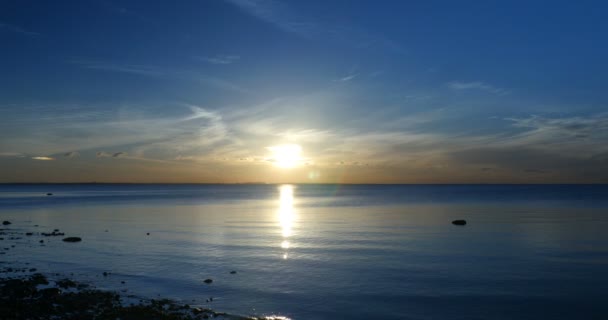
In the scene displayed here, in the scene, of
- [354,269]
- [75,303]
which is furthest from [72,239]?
[354,269]

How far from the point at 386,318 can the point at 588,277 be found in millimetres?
19825

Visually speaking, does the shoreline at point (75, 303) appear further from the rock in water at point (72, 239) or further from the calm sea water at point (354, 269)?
the rock in water at point (72, 239)

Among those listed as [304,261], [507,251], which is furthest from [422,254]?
[304,261]

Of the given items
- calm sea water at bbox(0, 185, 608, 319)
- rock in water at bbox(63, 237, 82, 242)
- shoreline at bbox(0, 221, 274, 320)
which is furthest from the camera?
rock in water at bbox(63, 237, 82, 242)

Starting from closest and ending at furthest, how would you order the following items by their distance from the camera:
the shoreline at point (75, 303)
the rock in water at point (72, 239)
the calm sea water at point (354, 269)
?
the shoreline at point (75, 303)
the calm sea water at point (354, 269)
the rock in water at point (72, 239)

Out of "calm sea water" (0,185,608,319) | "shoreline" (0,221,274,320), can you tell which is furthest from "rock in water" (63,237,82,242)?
"shoreline" (0,221,274,320)

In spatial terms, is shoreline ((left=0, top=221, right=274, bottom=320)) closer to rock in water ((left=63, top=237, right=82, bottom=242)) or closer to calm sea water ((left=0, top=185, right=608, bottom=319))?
calm sea water ((left=0, top=185, right=608, bottom=319))

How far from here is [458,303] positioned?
25297mm

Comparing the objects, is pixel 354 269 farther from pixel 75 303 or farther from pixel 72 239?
pixel 72 239

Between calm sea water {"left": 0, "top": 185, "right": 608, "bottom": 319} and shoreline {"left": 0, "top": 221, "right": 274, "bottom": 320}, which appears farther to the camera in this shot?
calm sea water {"left": 0, "top": 185, "right": 608, "bottom": 319}

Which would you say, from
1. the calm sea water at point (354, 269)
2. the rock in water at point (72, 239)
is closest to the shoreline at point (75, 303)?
the calm sea water at point (354, 269)

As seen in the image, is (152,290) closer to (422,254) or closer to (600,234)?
(422,254)

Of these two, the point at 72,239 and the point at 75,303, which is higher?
the point at 75,303

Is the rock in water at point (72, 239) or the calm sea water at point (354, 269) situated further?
the rock in water at point (72, 239)
